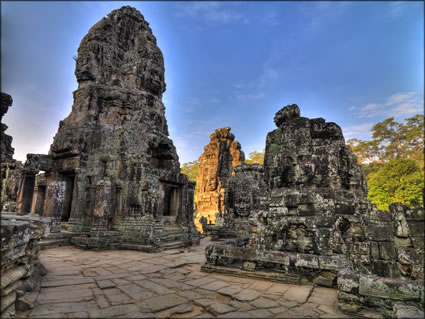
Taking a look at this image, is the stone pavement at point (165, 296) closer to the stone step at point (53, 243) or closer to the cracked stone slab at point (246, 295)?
the cracked stone slab at point (246, 295)

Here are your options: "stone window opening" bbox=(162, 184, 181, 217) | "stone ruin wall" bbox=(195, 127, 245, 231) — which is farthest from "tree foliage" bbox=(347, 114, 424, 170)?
"stone window opening" bbox=(162, 184, 181, 217)

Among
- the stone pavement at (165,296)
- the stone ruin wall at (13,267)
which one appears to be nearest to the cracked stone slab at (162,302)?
the stone pavement at (165,296)

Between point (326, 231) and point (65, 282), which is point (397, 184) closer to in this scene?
point (326, 231)

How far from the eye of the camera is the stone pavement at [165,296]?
3.15 meters

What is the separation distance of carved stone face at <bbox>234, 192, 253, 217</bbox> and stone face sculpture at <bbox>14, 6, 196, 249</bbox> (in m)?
3.35

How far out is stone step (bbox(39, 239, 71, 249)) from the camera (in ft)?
26.0

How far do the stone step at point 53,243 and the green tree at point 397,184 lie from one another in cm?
2012

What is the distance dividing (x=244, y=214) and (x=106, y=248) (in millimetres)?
7635

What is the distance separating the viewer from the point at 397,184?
754 inches

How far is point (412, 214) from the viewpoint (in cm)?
339

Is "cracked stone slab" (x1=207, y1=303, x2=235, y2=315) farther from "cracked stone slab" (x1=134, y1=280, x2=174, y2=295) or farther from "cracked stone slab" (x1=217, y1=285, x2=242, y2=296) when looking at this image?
"cracked stone slab" (x1=134, y1=280, x2=174, y2=295)

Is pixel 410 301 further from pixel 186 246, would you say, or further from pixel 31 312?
pixel 186 246

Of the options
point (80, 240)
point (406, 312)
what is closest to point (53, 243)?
point (80, 240)

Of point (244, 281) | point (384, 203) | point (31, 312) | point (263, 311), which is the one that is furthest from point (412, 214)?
point (384, 203)
